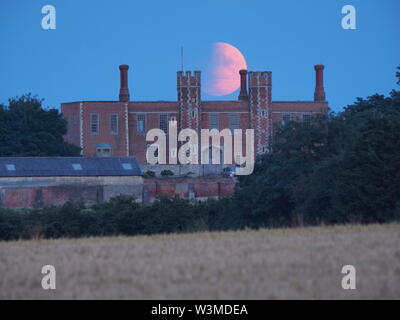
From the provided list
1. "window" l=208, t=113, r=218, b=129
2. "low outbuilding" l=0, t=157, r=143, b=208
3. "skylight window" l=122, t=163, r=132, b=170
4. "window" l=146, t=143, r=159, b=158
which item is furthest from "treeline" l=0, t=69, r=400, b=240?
"window" l=146, t=143, r=159, b=158

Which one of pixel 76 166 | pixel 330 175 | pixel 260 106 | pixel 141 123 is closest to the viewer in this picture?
pixel 330 175

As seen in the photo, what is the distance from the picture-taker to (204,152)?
251 feet

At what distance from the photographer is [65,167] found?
188 ft

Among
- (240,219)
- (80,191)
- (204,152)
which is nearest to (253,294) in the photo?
(240,219)

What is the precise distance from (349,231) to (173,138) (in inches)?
2307

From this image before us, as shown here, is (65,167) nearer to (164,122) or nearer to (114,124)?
(114,124)

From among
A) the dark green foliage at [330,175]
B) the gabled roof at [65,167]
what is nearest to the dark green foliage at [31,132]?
the gabled roof at [65,167]

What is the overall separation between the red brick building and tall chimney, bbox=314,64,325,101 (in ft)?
5.43

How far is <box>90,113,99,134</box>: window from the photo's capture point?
76.6 metres

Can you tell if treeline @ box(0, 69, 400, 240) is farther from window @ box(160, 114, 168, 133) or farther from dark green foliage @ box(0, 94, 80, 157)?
window @ box(160, 114, 168, 133)

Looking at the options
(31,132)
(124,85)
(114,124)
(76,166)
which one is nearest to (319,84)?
(124,85)

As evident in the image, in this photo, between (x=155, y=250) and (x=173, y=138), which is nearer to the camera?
(x=155, y=250)

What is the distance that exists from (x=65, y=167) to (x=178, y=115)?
21584 mm
